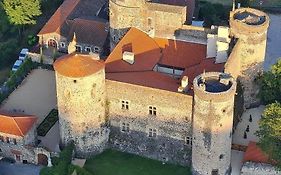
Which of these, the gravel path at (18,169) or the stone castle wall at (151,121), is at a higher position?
the stone castle wall at (151,121)

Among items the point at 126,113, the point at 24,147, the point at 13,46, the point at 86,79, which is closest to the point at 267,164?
the point at 126,113

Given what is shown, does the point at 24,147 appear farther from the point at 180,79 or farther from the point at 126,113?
the point at 180,79

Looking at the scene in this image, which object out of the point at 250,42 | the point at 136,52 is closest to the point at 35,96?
the point at 136,52

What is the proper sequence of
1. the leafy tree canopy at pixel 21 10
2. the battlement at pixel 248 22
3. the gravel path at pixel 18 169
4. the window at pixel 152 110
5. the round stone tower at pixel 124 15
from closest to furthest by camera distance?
the window at pixel 152 110 < the gravel path at pixel 18 169 < the battlement at pixel 248 22 < the round stone tower at pixel 124 15 < the leafy tree canopy at pixel 21 10

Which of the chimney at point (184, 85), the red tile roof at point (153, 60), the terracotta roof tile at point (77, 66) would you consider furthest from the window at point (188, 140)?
the terracotta roof tile at point (77, 66)

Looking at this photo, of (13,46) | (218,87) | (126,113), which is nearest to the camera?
(218,87)

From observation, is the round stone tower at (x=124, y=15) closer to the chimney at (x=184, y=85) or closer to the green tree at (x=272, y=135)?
the chimney at (x=184, y=85)
